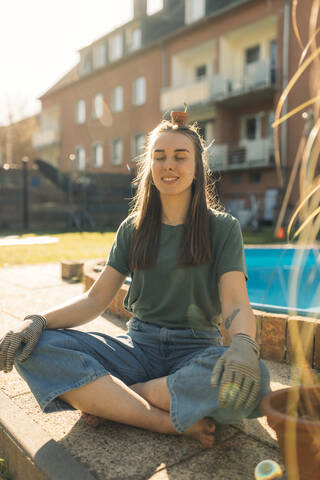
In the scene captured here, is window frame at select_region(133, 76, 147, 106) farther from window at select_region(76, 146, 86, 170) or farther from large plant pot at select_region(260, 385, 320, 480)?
large plant pot at select_region(260, 385, 320, 480)

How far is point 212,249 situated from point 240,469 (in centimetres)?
90

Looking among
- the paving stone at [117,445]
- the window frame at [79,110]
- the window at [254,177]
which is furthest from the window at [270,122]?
the paving stone at [117,445]

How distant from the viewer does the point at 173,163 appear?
209 cm

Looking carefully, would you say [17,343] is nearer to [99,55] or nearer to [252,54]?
[252,54]

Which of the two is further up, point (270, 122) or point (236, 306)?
point (270, 122)

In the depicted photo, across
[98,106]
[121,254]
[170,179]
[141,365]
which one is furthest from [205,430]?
[98,106]

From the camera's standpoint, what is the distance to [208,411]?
1.64 meters

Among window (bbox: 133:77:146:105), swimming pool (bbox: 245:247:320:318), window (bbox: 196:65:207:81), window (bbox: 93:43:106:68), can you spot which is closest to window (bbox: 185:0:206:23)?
window (bbox: 196:65:207:81)

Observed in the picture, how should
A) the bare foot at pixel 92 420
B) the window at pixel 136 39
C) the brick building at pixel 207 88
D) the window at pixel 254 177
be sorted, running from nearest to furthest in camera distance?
the bare foot at pixel 92 420, the brick building at pixel 207 88, the window at pixel 254 177, the window at pixel 136 39

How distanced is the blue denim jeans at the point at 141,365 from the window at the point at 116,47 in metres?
24.3

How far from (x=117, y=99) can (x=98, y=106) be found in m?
1.68

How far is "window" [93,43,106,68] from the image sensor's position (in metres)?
25.9

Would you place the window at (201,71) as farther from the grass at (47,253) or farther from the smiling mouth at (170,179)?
the smiling mouth at (170,179)

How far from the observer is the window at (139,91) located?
22.4 m
